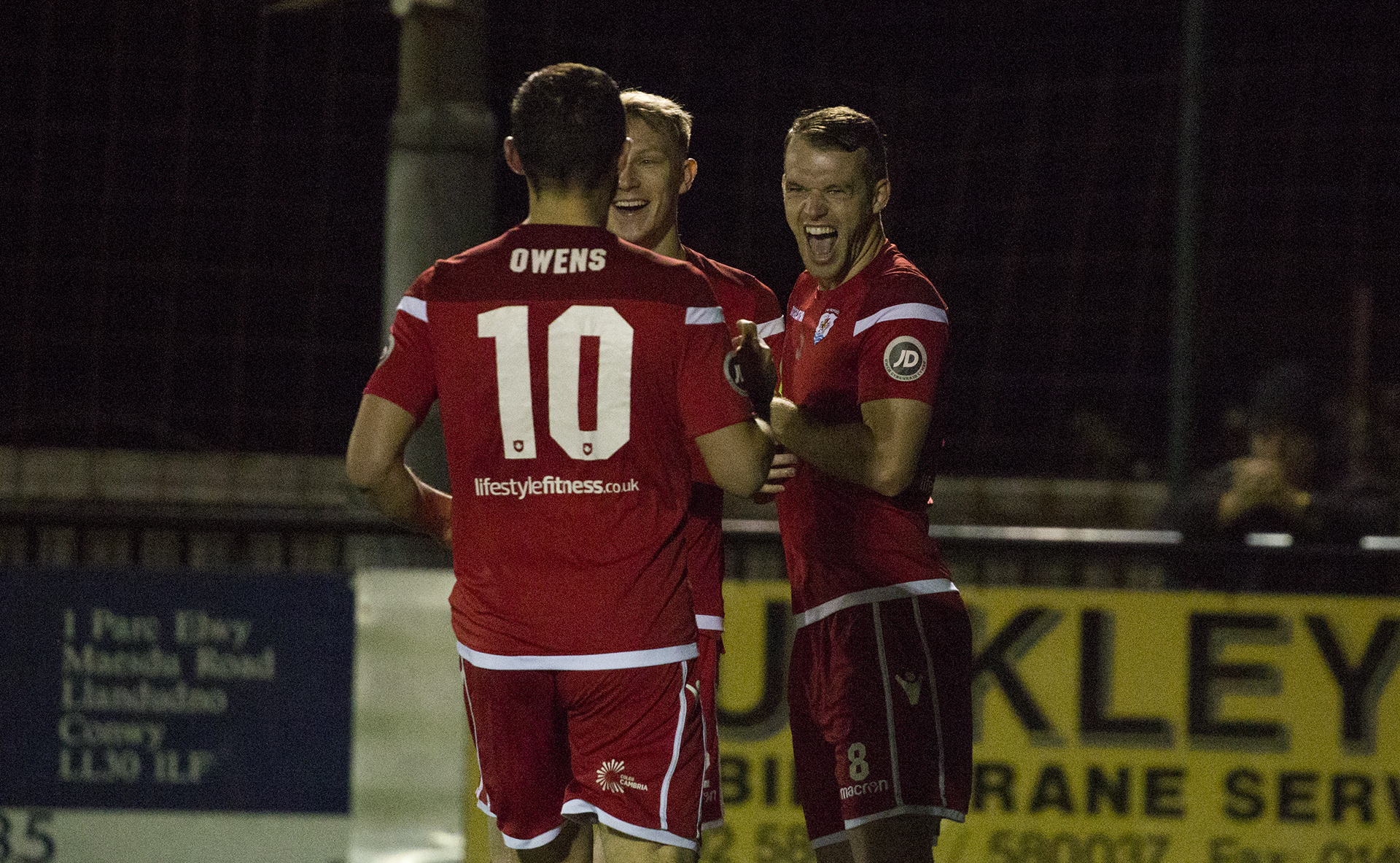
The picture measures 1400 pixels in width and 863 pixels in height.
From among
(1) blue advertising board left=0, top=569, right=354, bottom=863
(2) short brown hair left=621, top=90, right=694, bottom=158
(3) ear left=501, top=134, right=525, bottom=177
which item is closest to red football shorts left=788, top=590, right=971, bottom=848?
(2) short brown hair left=621, top=90, right=694, bottom=158

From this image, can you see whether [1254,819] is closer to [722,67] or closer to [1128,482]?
[1128,482]

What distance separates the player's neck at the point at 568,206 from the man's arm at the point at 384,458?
1.49 ft

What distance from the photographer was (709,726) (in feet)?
10.1

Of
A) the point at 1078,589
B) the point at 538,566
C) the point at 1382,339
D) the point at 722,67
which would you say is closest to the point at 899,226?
the point at 722,67

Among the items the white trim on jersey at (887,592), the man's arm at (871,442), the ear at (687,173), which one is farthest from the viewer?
the ear at (687,173)

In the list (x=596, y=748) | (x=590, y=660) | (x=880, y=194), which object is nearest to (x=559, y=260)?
(x=590, y=660)

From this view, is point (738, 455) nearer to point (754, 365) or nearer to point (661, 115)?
point (754, 365)

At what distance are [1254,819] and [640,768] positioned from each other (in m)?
2.84

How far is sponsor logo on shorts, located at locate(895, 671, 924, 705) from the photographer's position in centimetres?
355

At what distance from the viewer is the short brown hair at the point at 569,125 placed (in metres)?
→ 2.78

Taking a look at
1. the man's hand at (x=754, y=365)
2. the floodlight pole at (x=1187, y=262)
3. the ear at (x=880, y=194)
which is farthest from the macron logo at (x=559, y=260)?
the floodlight pole at (x=1187, y=262)

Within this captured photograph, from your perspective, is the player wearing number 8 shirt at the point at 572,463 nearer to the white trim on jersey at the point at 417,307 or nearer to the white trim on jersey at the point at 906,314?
the white trim on jersey at the point at 417,307

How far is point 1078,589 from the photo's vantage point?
5.00m

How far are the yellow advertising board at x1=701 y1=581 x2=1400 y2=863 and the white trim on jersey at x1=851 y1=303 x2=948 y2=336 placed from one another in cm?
168
